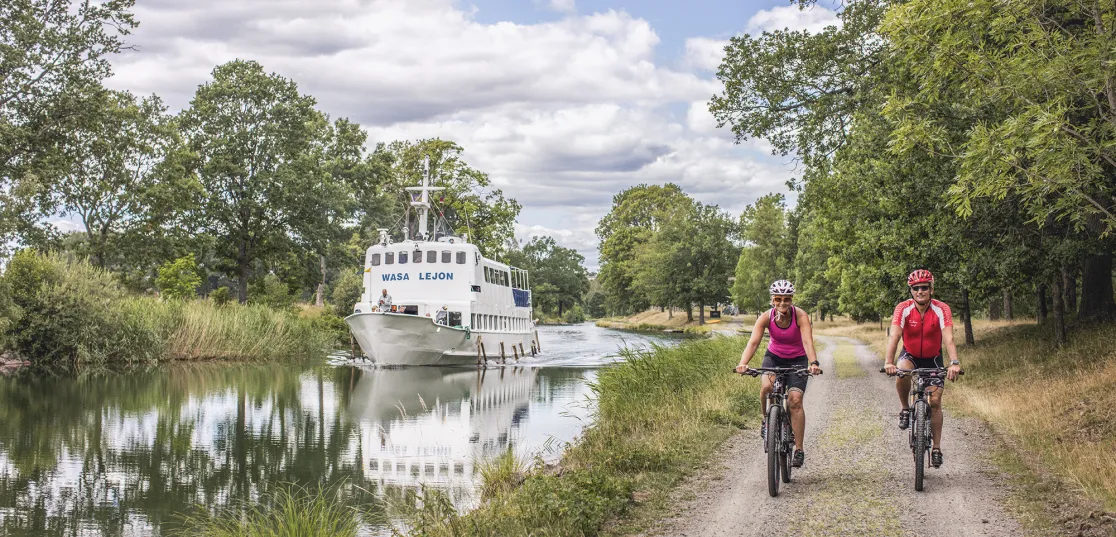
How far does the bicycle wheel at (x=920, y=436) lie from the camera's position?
8367 millimetres

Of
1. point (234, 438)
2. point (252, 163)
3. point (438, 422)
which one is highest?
point (252, 163)

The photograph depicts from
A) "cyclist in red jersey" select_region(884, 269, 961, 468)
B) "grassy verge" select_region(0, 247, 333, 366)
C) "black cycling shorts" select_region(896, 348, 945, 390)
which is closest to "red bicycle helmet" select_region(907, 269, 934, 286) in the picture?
"cyclist in red jersey" select_region(884, 269, 961, 468)

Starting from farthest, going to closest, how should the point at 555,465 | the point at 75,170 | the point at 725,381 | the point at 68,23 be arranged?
the point at 75,170 < the point at 68,23 < the point at 725,381 < the point at 555,465

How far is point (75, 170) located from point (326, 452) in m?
29.5

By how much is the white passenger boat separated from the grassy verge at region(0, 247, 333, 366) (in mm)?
5523

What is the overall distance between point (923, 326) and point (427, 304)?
28.8 meters

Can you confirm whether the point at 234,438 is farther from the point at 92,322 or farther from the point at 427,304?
the point at 427,304

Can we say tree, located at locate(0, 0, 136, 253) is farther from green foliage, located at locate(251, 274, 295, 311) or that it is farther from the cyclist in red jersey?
the cyclist in red jersey

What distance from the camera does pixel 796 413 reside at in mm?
8688

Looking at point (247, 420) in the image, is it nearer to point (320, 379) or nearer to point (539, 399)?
point (539, 399)

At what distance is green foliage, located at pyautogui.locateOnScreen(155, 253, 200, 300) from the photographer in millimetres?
40594

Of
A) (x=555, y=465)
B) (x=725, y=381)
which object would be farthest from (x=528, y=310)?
(x=555, y=465)

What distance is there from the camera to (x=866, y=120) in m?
20.6

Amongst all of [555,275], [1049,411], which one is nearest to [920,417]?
[1049,411]
